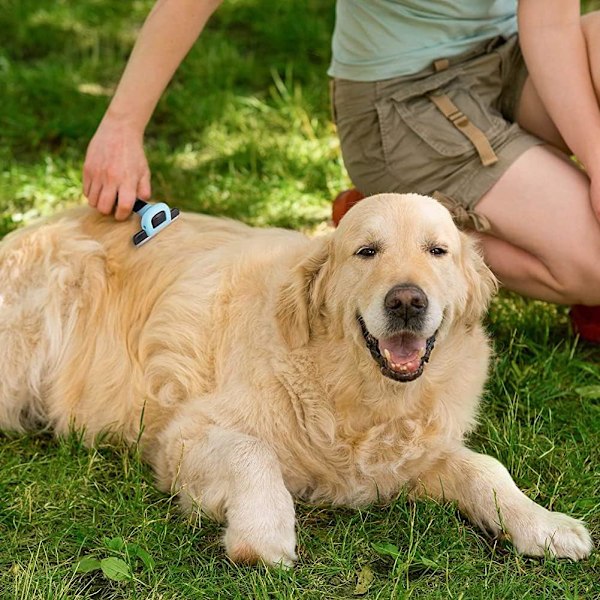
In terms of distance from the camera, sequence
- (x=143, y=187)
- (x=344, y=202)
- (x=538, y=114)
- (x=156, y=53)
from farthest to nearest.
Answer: (x=344, y=202) < (x=538, y=114) < (x=143, y=187) < (x=156, y=53)

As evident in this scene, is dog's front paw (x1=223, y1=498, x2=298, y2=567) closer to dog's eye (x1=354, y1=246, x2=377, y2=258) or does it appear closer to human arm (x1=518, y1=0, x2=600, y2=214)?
dog's eye (x1=354, y1=246, x2=377, y2=258)

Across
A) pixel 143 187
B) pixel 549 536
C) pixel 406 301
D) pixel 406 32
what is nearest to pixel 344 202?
pixel 406 32

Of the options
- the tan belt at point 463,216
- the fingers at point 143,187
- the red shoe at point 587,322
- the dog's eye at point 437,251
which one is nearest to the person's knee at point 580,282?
the red shoe at point 587,322

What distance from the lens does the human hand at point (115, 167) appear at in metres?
3.77

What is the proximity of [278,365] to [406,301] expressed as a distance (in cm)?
57

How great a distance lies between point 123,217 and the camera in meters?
3.88

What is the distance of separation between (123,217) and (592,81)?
1.92 metres

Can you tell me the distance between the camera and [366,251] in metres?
3.16

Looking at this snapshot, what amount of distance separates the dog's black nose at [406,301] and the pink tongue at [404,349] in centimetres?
14

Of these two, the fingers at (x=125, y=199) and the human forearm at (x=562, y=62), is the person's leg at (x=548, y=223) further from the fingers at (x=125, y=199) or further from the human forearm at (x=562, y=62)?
the fingers at (x=125, y=199)

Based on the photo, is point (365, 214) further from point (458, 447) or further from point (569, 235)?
point (569, 235)

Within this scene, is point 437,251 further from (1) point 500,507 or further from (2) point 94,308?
(2) point 94,308

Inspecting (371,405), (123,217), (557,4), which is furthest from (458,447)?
(557,4)

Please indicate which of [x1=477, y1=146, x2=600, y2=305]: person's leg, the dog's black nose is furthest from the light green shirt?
the dog's black nose
